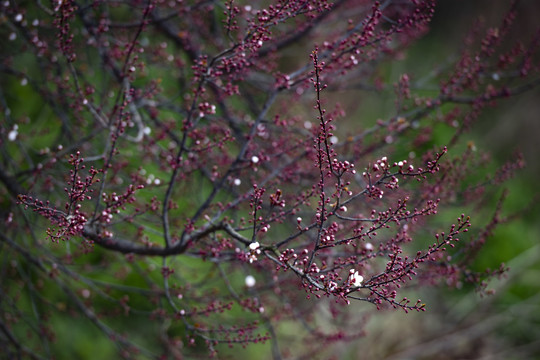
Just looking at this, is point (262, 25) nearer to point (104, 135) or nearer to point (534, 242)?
point (104, 135)

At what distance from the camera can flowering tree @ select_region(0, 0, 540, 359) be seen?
6.08 ft

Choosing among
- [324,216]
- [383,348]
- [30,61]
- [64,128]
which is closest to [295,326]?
[383,348]

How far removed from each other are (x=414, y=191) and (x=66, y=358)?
3.31 meters

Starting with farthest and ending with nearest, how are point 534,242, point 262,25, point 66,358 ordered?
point 534,242 → point 66,358 → point 262,25

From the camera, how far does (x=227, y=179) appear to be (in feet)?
9.89

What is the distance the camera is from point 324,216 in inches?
64.6

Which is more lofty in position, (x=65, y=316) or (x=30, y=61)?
(x=30, y=61)

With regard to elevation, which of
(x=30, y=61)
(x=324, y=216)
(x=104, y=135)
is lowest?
(x=324, y=216)

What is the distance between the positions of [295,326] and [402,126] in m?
4.08

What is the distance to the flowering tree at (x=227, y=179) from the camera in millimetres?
1854

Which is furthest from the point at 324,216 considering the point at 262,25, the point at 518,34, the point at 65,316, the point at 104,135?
the point at 518,34

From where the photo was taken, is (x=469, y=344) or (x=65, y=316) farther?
(x=469, y=344)

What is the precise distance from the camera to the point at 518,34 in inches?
260

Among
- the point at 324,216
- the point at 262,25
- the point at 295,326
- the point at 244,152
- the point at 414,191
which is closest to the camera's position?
the point at 324,216
